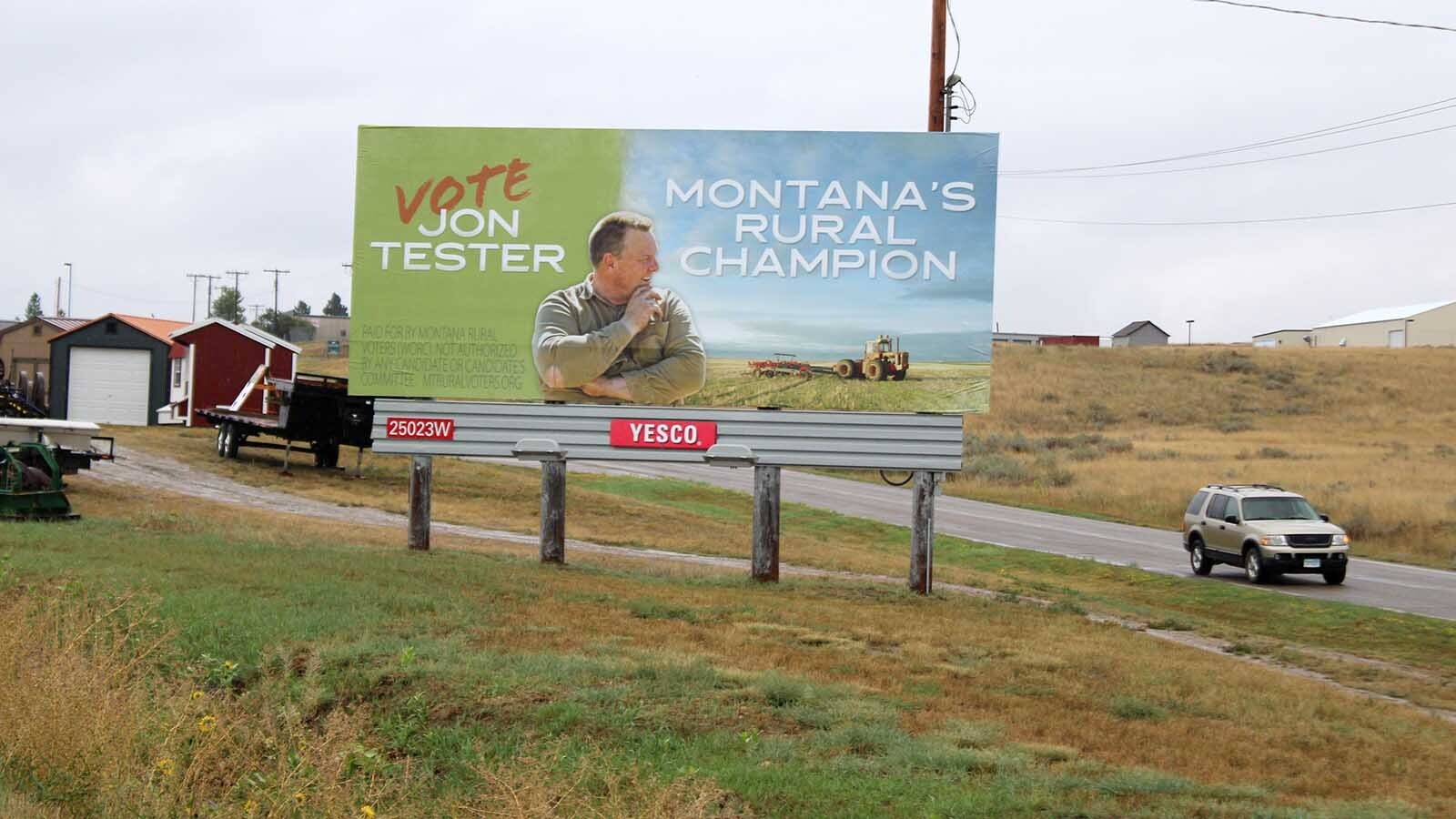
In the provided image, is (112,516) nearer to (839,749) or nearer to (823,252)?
(823,252)

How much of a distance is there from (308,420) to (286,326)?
90.7 meters

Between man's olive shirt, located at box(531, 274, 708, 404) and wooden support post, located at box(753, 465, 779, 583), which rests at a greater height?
man's olive shirt, located at box(531, 274, 708, 404)

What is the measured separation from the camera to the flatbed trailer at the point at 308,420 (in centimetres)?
3456

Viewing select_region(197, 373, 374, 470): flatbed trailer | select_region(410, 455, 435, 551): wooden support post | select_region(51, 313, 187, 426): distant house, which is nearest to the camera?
select_region(410, 455, 435, 551): wooden support post

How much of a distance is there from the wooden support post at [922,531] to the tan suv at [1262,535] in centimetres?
999

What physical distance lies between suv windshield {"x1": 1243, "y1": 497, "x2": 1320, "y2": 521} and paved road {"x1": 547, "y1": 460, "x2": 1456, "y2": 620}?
1.27 meters

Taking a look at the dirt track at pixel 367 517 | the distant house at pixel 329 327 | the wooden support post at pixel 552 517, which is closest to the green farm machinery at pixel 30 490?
the dirt track at pixel 367 517

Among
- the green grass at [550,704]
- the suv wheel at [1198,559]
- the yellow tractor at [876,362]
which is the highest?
the yellow tractor at [876,362]

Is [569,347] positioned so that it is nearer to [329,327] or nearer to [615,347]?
[615,347]

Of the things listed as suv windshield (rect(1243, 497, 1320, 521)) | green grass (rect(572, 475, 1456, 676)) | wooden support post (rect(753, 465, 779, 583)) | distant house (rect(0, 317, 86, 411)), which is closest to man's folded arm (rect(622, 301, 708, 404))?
wooden support post (rect(753, 465, 779, 583))

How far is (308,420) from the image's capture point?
35219 millimetres

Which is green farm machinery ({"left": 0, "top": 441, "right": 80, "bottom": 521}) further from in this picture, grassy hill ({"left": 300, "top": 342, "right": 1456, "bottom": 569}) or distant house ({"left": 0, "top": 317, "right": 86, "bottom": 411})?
distant house ({"left": 0, "top": 317, "right": 86, "bottom": 411})

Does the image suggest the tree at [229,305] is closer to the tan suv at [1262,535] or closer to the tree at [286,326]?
the tree at [286,326]

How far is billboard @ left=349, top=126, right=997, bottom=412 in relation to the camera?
17.5 metres
